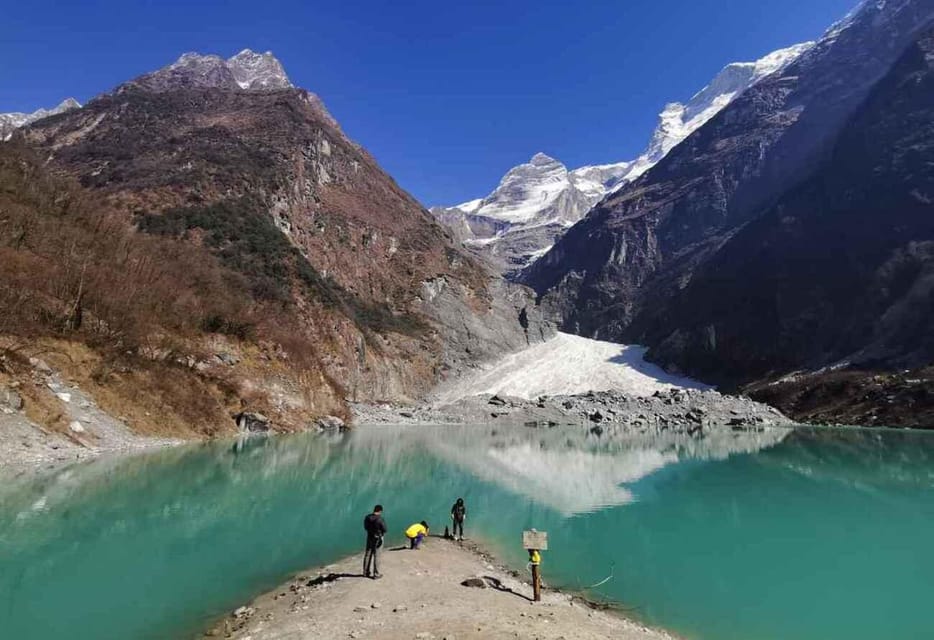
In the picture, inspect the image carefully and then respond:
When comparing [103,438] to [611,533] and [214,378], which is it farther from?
[611,533]

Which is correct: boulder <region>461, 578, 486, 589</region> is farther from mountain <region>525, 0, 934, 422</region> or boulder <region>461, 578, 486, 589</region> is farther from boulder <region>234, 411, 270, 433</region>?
mountain <region>525, 0, 934, 422</region>

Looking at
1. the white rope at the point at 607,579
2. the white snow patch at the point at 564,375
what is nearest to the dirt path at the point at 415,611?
the white rope at the point at 607,579

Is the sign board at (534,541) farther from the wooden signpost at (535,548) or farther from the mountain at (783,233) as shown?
the mountain at (783,233)

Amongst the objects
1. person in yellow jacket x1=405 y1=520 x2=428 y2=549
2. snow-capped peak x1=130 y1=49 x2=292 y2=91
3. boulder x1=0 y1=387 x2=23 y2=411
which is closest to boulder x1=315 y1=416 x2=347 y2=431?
boulder x1=0 y1=387 x2=23 y2=411

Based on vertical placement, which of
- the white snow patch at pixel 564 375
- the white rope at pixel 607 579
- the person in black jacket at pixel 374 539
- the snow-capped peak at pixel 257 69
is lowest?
the white rope at pixel 607 579

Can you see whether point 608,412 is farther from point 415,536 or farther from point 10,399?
point 10,399

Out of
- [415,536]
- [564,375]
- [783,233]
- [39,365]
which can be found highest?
[783,233]

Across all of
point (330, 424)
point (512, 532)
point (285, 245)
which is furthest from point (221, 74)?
point (512, 532)
